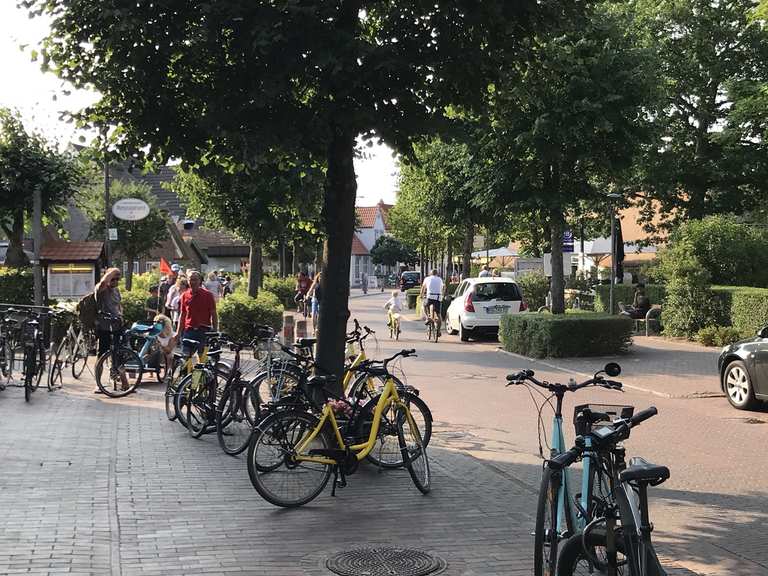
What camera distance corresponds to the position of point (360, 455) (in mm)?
6781

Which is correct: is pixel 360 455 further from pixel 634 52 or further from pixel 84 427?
pixel 634 52

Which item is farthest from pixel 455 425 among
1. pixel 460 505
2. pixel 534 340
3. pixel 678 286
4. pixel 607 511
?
pixel 678 286

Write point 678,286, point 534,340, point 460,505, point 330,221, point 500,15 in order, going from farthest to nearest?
point 678,286 < point 534,340 < point 330,221 < point 500,15 < point 460,505

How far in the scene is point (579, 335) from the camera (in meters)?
17.5

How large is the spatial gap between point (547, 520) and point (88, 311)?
978 centimetres

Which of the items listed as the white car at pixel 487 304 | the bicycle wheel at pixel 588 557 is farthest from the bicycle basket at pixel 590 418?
the white car at pixel 487 304

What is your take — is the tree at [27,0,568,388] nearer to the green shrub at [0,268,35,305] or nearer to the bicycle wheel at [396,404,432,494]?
the bicycle wheel at [396,404,432,494]

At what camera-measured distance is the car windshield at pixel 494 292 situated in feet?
74.3

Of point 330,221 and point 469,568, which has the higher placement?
point 330,221

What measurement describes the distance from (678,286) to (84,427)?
1582 centimetres

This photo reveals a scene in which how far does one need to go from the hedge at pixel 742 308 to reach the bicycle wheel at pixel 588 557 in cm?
1661

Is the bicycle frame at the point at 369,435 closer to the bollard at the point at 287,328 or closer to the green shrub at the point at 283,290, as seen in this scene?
the bollard at the point at 287,328

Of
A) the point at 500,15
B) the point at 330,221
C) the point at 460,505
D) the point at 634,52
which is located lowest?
the point at 460,505

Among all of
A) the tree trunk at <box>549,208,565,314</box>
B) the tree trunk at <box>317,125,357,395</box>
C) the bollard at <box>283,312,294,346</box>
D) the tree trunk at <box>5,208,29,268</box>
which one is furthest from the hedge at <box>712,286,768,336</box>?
the tree trunk at <box>5,208,29,268</box>
